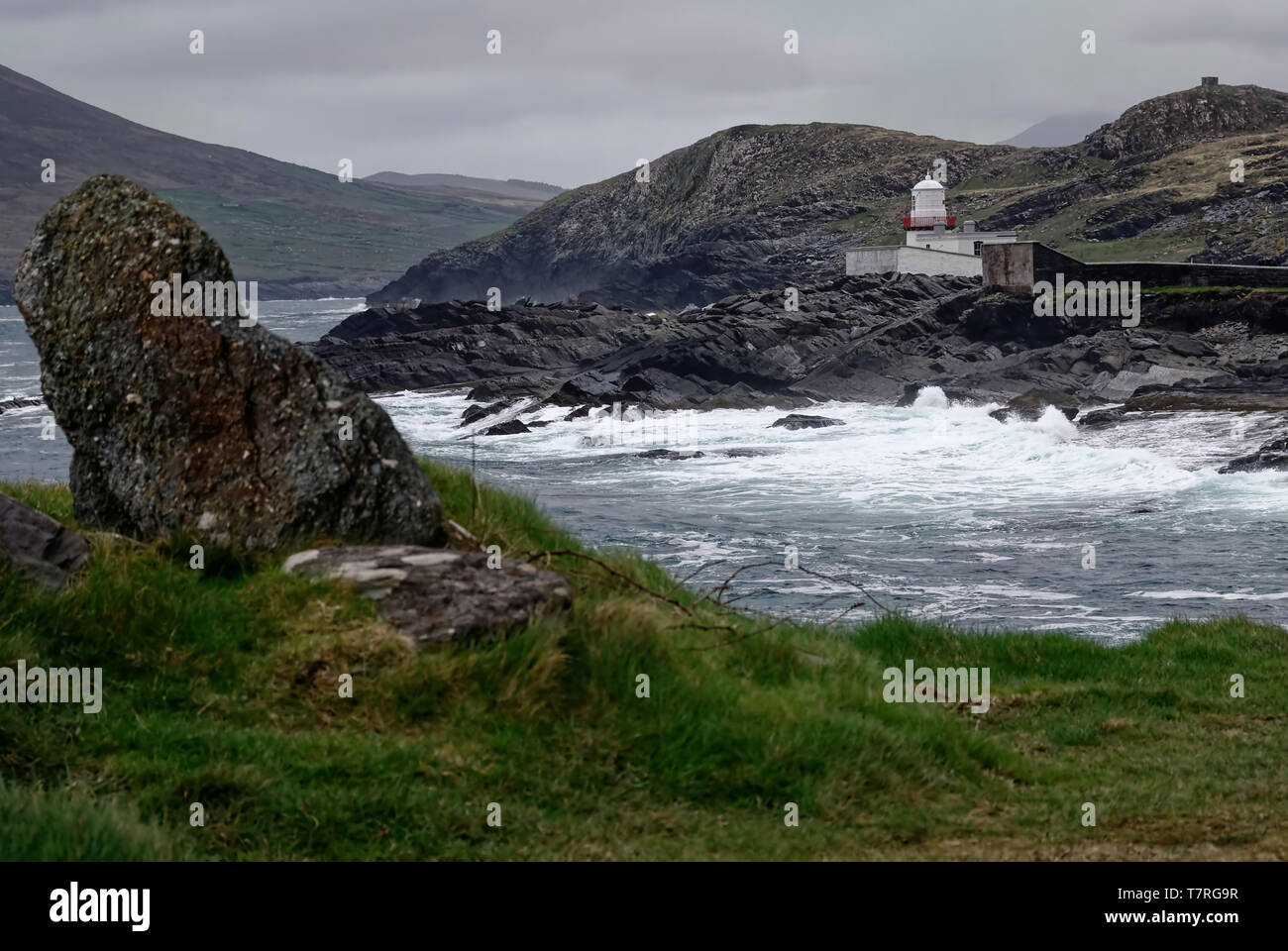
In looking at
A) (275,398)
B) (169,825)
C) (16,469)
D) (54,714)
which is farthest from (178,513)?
(16,469)

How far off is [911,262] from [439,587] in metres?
69.7

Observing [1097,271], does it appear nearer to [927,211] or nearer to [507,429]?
[927,211]

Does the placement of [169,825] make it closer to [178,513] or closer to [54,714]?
[54,714]

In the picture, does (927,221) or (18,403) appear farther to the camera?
(927,221)

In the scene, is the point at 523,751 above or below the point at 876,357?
below

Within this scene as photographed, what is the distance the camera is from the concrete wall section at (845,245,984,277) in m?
72.1

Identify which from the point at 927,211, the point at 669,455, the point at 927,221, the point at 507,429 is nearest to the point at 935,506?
the point at 669,455

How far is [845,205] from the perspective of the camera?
13125 cm

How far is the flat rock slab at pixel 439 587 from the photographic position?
684 cm

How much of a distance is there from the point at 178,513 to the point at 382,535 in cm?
124

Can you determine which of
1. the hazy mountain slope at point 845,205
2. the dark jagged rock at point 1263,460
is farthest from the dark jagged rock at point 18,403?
the hazy mountain slope at point 845,205

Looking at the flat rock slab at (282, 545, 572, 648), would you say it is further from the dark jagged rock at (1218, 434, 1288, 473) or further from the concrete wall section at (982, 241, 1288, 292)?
the concrete wall section at (982, 241, 1288, 292)

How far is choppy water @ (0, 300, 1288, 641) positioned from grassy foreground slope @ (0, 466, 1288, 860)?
278 inches

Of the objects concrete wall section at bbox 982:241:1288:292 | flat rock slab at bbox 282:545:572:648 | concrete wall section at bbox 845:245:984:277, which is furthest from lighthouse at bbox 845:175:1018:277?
flat rock slab at bbox 282:545:572:648
